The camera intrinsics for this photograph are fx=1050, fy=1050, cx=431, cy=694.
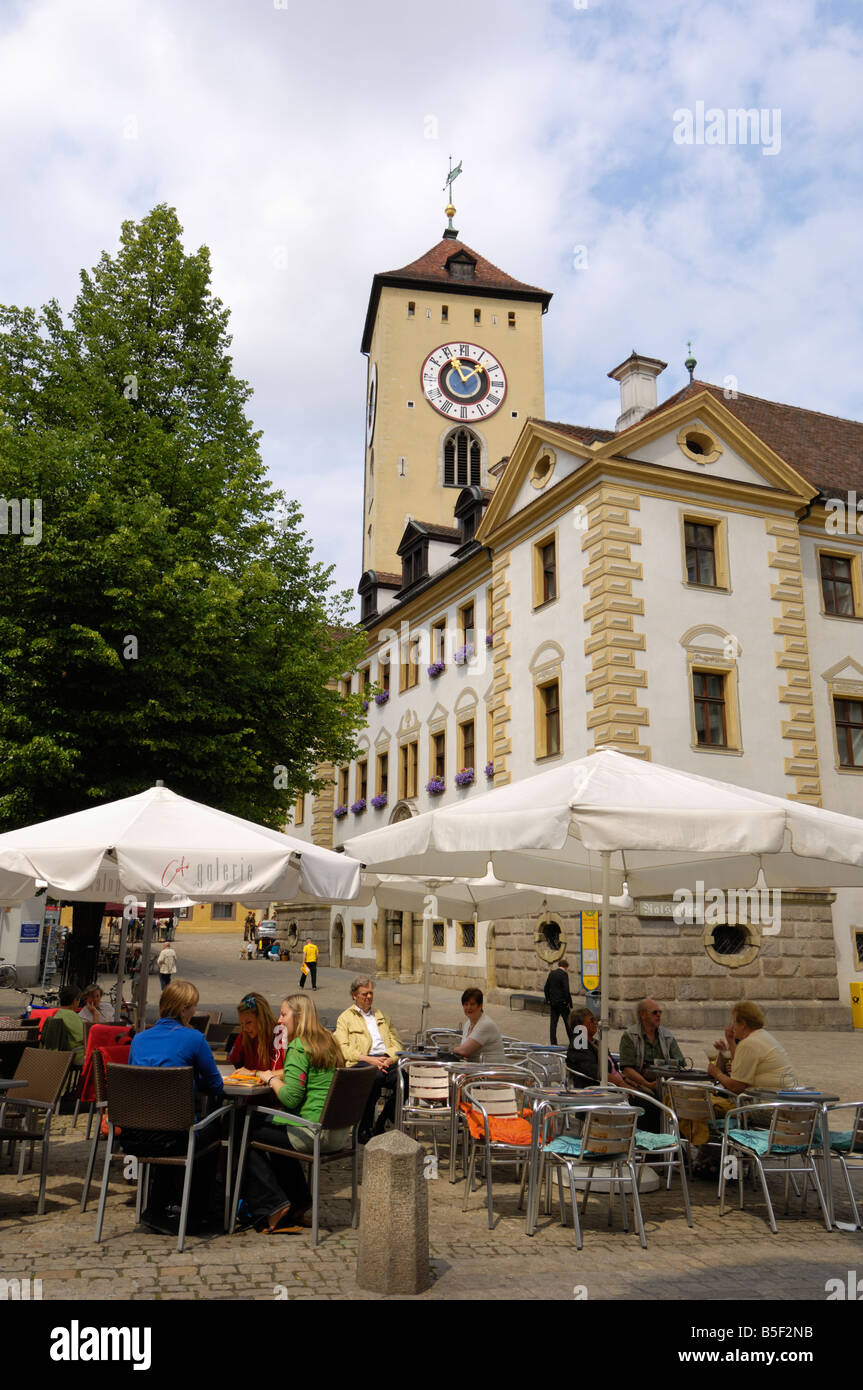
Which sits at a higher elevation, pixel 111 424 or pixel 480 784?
pixel 111 424

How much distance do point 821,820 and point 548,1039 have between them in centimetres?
1176

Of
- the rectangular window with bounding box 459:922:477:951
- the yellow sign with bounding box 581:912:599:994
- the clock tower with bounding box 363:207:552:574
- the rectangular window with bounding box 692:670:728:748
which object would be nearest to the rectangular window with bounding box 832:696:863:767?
the rectangular window with bounding box 692:670:728:748

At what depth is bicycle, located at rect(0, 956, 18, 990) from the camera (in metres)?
25.3

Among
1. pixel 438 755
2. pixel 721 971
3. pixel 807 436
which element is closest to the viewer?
pixel 721 971

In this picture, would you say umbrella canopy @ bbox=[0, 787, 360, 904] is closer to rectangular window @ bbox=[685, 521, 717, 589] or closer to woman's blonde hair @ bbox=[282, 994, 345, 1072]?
woman's blonde hair @ bbox=[282, 994, 345, 1072]

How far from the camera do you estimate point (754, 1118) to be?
7.72m

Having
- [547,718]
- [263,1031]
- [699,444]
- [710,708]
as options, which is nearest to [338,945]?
[547,718]

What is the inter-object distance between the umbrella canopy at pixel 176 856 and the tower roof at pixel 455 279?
43.4m

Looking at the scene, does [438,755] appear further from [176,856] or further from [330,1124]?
[330,1124]

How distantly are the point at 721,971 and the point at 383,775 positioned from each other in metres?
17.0

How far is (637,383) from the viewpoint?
29.4 m

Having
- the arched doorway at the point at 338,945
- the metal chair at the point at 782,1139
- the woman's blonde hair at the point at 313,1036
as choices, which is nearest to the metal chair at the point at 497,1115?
the woman's blonde hair at the point at 313,1036
